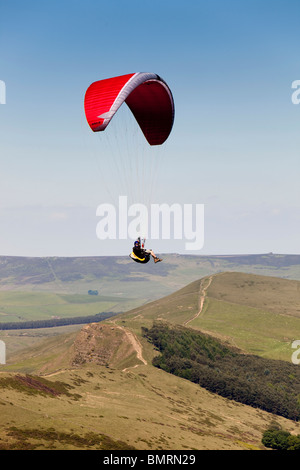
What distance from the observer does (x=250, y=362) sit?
13575 centimetres

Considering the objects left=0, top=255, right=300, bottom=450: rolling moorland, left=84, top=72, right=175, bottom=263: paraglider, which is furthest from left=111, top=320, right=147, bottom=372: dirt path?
A: left=84, top=72, right=175, bottom=263: paraglider

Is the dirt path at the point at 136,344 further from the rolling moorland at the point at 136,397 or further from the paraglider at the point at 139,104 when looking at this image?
the paraglider at the point at 139,104

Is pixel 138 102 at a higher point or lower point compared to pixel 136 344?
higher

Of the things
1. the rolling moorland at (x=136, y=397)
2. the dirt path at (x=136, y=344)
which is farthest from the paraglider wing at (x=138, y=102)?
the dirt path at (x=136, y=344)

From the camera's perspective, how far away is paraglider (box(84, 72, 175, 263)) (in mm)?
32312

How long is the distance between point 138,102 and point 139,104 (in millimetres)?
268

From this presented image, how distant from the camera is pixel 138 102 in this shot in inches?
1775

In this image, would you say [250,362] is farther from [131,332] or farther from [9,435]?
[9,435]

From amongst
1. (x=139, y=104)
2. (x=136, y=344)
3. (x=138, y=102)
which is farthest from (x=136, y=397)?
(x=138, y=102)

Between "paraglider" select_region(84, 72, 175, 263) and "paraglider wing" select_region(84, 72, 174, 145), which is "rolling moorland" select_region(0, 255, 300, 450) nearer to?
"paraglider" select_region(84, 72, 175, 263)

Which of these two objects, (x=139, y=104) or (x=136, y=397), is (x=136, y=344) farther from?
(x=139, y=104)

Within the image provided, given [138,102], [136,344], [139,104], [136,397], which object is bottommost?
[136,397]

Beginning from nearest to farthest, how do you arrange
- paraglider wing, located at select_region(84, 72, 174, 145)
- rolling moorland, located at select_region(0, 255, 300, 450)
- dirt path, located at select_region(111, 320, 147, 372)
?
1. paraglider wing, located at select_region(84, 72, 174, 145)
2. rolling moorland, located at select_region(0, 255, 300, 450)
3. dirt path, located at select_region(111, 320, 147, 372)
